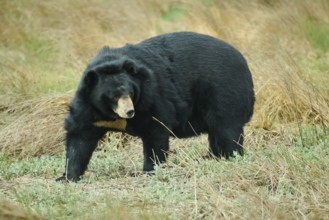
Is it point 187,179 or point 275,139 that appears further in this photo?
point 275,139

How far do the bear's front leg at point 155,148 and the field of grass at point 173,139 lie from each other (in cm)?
21

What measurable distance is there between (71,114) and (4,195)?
49.5 inches

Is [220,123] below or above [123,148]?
above

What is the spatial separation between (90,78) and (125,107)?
46cm

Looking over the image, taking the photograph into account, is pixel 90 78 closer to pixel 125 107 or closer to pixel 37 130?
pixel 125 107

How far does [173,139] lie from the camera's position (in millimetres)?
8383

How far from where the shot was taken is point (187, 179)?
19.1ft

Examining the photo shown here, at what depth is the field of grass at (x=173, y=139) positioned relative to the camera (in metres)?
4.90

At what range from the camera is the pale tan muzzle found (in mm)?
6073

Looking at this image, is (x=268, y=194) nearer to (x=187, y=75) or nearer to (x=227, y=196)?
(x=227, y=196)

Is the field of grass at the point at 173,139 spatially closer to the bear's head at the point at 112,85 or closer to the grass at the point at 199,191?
the grass at the point at 199,191

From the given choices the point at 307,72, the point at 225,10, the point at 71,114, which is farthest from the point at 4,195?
the point at 225,10

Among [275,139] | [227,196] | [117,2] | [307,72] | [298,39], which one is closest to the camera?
[227,196]

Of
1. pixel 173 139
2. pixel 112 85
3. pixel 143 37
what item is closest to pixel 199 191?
pixel 112 85
